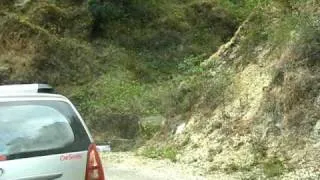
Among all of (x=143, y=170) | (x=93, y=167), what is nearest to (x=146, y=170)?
(x=143, y=170)

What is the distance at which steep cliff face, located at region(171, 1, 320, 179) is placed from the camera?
420 inches

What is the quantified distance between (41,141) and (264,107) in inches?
276

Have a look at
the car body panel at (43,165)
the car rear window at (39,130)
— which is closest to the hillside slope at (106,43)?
the car rear window at (39,130)

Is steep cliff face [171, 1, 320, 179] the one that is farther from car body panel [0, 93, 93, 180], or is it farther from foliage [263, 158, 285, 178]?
car body panel [0, 93, 93, 180]

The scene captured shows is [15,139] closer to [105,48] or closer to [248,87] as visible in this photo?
[248,87]

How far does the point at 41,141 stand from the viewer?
5480 mm

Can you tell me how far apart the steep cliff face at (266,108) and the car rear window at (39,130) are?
5.06 m

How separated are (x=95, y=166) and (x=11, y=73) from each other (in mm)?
17640

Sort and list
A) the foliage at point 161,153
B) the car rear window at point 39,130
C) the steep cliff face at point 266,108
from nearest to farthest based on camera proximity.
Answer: the car rear window at point 39,130 < the steep cliff face at point 266,108 < the foliage at point 161,153

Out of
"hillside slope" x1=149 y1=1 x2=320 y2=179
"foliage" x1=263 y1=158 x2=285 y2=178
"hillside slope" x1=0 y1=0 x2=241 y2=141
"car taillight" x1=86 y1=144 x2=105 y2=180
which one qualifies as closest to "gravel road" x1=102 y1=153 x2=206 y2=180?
"hillside slope" x1=149 y1=1 x2=320 y2=179

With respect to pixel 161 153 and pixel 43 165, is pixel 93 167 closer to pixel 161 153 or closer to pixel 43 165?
pixel 43 165

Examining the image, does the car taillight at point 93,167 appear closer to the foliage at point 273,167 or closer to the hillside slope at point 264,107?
the hillside slope at point 264,107

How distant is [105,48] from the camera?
24.2m

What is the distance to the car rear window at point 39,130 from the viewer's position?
535 centimetres
